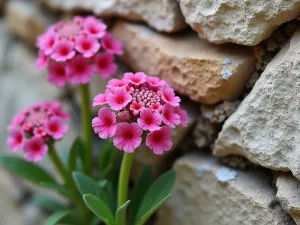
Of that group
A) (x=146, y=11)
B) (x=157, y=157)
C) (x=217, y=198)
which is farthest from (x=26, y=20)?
(x=217, y=198)

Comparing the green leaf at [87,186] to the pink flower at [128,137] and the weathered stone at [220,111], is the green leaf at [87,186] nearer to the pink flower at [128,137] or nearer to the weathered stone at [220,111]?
the pink flower at [128,137]

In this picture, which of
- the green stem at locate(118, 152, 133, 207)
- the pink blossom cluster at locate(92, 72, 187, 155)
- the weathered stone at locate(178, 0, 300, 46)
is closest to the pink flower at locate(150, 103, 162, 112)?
the pink blossom cluster at locate(92, 72, 187, 155)

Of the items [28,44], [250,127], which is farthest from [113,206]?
[28,44]

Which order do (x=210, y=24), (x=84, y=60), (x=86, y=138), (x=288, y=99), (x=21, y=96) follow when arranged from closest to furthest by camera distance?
(x=288, y=99)
(x=210, y=24)
(x=84, y=60)
(x=86, y=138)
(x=21, y=96)

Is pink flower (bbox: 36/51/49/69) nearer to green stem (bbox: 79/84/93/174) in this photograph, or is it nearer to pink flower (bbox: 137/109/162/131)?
green stem (bbox: 79/84/93/174)

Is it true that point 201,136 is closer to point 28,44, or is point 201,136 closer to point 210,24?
A: point 210,24

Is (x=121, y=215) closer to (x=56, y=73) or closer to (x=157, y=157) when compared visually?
(x=157, y=157)
